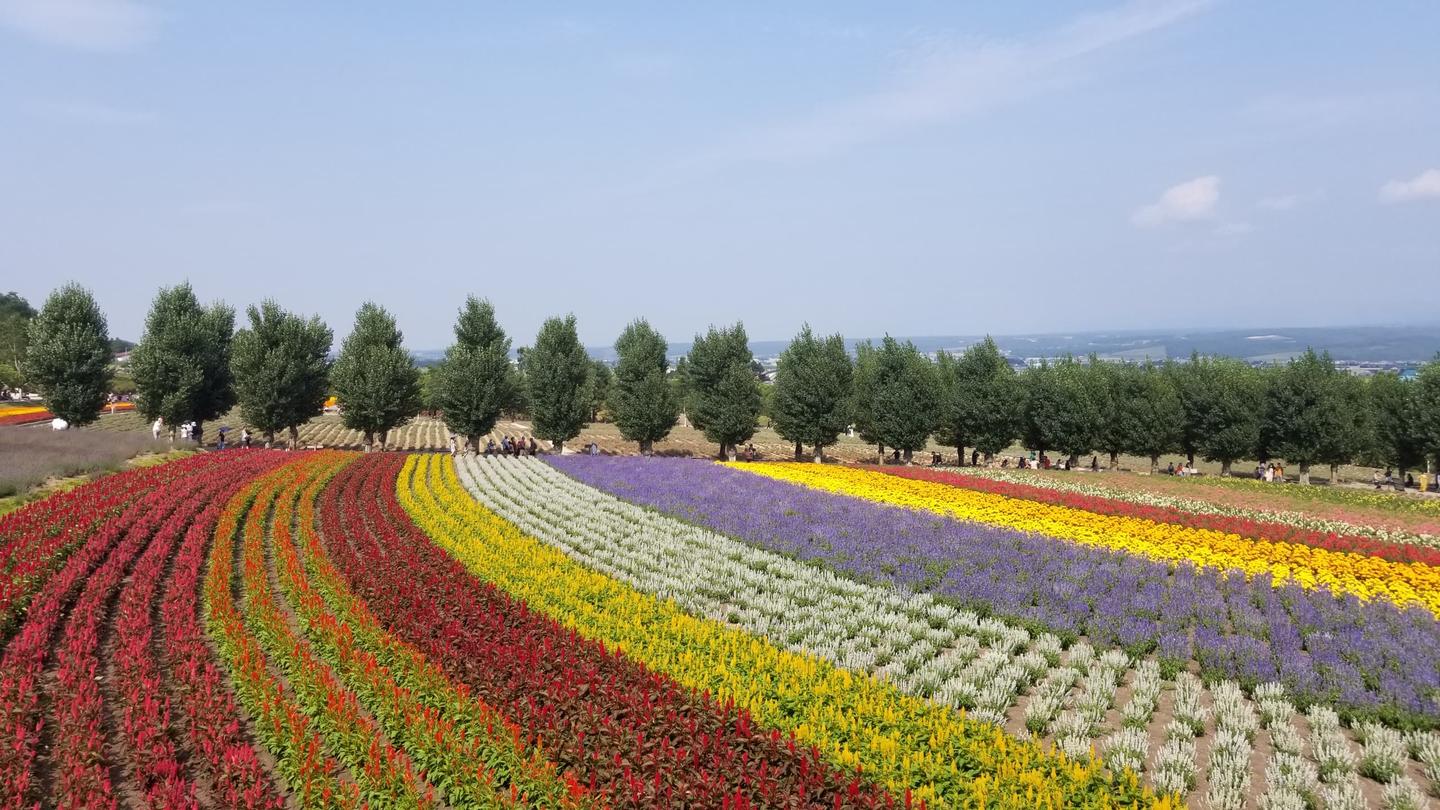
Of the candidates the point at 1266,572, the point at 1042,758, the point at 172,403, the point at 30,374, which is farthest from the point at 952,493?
the point at 30,374

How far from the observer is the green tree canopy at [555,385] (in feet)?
152

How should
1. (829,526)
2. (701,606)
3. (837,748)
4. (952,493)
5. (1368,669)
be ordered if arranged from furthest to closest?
(952,493), (829,526), (701,606), (1368,669), (837,748)

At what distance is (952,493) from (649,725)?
1930 centimetres

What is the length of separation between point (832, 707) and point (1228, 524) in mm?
16503

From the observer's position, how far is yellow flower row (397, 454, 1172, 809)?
683 centimetres

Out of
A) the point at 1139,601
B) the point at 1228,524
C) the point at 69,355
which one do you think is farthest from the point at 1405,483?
the point at 69,355

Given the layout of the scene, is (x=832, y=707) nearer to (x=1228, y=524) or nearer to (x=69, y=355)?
(x=1228, y=524)

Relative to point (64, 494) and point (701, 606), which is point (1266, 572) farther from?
point (64, 494)

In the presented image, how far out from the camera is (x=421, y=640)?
35.2ft

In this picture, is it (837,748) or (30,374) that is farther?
(30,374)

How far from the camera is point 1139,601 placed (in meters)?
12.7

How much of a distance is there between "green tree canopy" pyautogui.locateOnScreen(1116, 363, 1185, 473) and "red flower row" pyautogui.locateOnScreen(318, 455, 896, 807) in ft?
149

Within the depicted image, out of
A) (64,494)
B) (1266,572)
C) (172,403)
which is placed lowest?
(1266,572)

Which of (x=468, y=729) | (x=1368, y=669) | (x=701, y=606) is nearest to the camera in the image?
(x=468, y=729)
